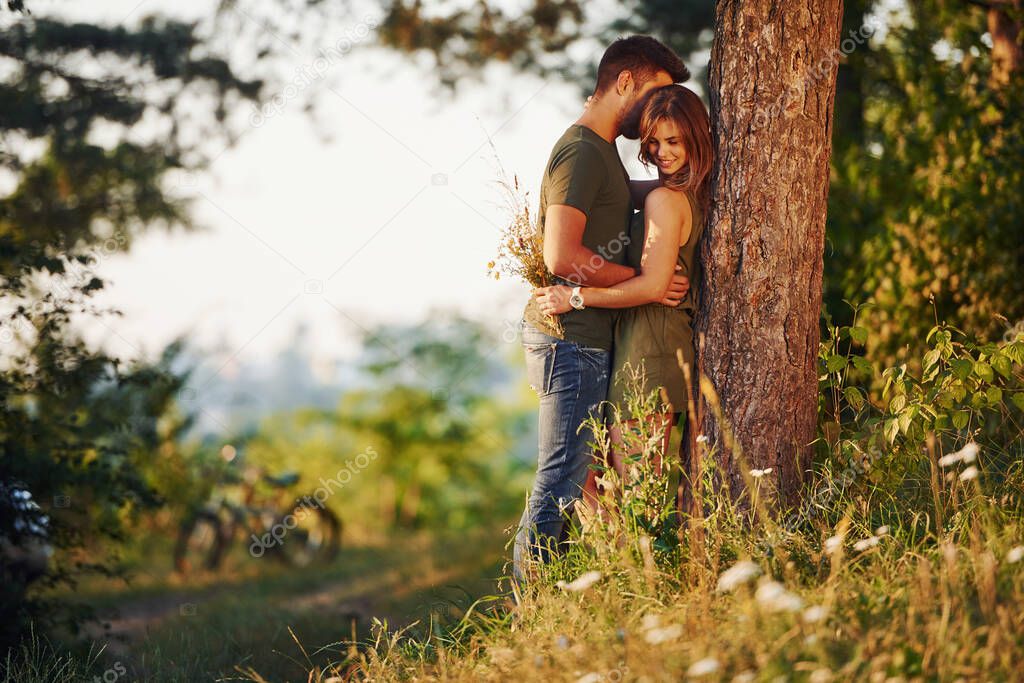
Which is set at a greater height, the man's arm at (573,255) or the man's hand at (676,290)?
the man's arm at (573,255)

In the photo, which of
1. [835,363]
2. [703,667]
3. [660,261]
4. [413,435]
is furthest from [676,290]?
[413,435]

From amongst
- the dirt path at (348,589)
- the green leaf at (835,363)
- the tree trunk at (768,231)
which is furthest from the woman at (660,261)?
the dirt path at (348,589)

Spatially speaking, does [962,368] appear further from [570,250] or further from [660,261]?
[570,250]

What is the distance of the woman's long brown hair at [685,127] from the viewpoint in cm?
338

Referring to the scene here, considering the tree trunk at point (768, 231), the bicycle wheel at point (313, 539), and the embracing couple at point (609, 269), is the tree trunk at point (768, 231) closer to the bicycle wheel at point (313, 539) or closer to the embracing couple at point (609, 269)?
the embracing couple at point (609, 269)

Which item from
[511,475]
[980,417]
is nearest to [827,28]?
[980,417]

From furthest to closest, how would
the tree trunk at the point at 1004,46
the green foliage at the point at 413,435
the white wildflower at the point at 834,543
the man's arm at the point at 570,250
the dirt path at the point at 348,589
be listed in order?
the green foliage at the point at 413,435 → the dirt path at the point at 348,589 → the tree trunk at the point at 1004,46 → the man's arm at the point at 570,250 → the white wildflower at the point at 834,543

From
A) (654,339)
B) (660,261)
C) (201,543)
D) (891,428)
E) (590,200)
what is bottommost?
(201,543)

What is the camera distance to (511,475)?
14.8m

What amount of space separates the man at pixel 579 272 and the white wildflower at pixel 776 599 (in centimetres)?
113

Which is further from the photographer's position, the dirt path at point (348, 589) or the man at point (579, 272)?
the dirt path at point (348, 589)

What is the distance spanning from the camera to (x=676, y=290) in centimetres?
347

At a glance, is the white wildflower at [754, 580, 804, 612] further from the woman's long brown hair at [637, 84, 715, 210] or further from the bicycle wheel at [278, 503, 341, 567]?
the bicycle wheel at [278, 503, 341, 567]

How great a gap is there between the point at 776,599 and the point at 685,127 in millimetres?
1795
